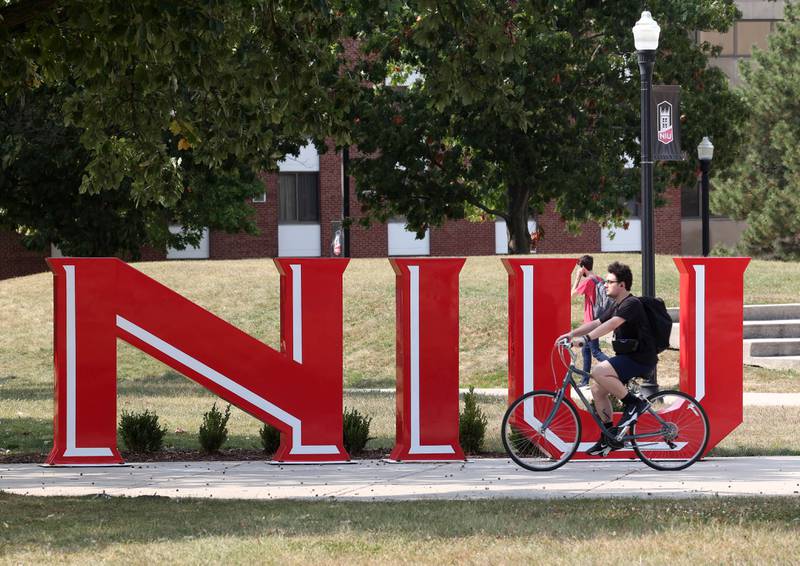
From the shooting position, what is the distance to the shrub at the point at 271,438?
12.9 meters

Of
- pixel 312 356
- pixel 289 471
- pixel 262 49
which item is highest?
pixel 262 49

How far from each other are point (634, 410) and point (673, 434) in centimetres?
41

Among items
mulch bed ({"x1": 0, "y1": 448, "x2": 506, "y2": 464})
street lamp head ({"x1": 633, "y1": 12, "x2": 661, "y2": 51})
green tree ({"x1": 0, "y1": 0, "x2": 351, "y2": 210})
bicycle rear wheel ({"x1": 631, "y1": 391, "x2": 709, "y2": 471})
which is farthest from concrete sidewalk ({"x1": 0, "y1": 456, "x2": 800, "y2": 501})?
street lamp head ({"x1": 633, "y1": 12, "x2": 661, "y2": 51})

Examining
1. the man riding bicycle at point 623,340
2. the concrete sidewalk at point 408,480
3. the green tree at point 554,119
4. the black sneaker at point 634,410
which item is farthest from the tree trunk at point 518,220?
the man riding bicycle at point 623,340

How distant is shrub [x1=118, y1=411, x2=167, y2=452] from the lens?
1301 centimetres

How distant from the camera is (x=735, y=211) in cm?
5194

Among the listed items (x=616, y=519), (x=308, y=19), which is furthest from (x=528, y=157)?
(x=616, y=519)

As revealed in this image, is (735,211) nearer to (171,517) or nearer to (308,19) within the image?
(308,19)

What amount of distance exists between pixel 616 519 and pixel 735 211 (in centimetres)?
4473

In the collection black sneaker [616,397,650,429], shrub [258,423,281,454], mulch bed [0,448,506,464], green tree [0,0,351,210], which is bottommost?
mulch bed [0,448,506,464]

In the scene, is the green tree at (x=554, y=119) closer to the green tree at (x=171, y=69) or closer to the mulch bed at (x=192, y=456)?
the green tree at (x=171, y=69)

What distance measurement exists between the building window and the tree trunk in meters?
19.9

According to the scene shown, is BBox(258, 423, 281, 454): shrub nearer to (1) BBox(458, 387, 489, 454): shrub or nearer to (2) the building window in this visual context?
(1) BBox(458, 387, 489, 454): shrub

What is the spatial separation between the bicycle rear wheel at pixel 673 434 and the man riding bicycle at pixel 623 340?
22 centimetres
